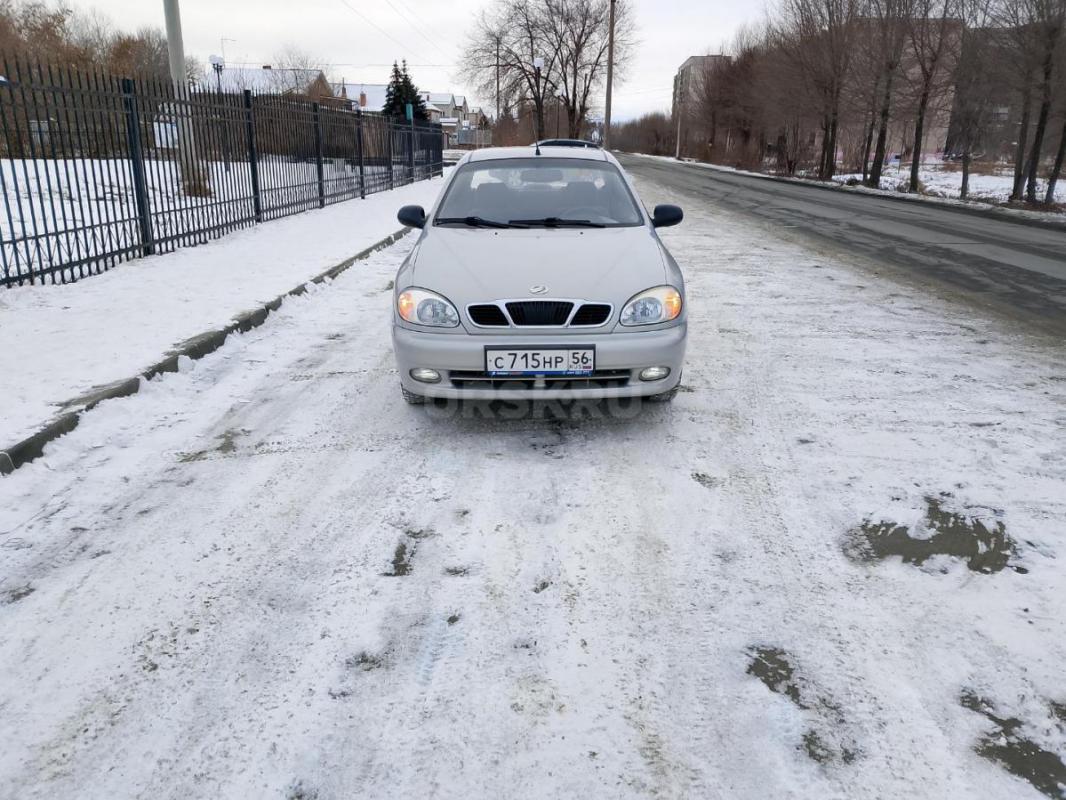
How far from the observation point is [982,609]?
262 centimetres

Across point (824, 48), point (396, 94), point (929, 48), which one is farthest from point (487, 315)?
point (396, 94)

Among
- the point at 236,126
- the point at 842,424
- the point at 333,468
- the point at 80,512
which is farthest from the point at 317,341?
the point at 236,126

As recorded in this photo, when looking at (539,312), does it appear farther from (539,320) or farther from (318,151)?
(318,151)

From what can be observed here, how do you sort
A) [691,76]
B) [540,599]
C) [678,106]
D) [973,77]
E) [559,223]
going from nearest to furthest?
[540,599], [559,223], [973,77], [678,106], [691,76]

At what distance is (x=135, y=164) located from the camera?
8.96m

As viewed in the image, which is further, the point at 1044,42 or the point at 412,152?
the point at 412,152

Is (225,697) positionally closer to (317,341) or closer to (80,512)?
(80,512)

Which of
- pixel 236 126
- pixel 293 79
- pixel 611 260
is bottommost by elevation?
pixel 611 260

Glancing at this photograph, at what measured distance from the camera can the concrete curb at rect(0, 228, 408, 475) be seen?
371 centimetres

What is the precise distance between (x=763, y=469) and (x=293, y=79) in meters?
91.0

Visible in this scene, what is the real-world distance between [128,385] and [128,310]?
92.6 inches

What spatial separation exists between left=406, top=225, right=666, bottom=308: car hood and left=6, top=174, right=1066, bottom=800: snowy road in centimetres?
84

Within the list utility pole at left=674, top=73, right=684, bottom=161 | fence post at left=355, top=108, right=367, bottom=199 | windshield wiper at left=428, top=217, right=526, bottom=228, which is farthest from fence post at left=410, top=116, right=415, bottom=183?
utility pole at left=674, top=73, right=684, bottom=161

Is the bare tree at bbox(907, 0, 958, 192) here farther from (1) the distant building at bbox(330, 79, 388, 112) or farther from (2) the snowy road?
(1) the distant building at bbox(330, 79, 388, 112)
